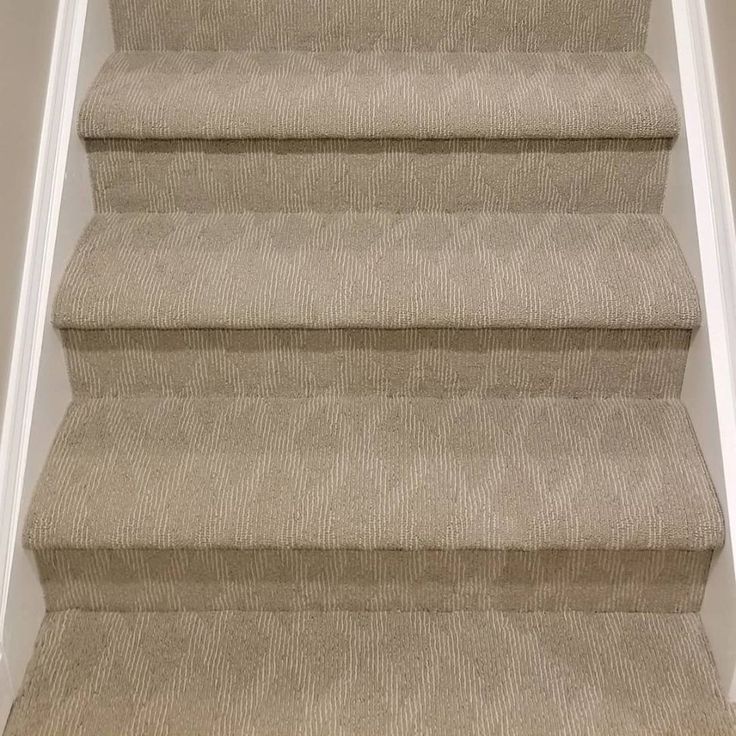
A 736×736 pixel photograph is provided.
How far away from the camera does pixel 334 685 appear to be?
48.6 inches

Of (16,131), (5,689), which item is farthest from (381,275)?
(5,689)

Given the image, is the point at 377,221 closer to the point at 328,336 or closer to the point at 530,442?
the point at 328,336

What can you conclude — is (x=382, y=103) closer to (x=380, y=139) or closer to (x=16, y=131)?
(x=380, y=139)

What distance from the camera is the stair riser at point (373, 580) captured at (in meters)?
1.29

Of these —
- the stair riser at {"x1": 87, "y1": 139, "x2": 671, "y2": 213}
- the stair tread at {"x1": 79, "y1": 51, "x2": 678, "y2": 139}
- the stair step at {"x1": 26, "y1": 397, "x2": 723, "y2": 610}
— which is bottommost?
the stair step at {"x1": 26, "y1": 397, "x2": 723, "y2": 610}

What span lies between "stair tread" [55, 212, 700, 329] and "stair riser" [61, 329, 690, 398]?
0.13ft

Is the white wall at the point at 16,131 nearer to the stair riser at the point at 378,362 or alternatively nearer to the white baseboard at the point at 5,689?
the stair riser at the point at 378,362

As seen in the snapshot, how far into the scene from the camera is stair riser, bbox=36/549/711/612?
50.8 inches

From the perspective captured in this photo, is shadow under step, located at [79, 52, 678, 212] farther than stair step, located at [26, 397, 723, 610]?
Yes

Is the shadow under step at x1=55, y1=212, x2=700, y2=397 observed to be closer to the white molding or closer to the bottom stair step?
the white molding

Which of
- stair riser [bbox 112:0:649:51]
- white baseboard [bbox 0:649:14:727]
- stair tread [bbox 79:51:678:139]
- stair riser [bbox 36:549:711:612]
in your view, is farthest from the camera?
stair riser [bbox 112:0:649:51]

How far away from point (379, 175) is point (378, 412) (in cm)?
44

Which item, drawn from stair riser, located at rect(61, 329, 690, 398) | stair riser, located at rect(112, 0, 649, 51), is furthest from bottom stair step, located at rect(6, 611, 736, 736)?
stair riser, located at rect(112, 0, 649, 51)

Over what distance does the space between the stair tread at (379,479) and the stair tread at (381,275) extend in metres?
0.16
